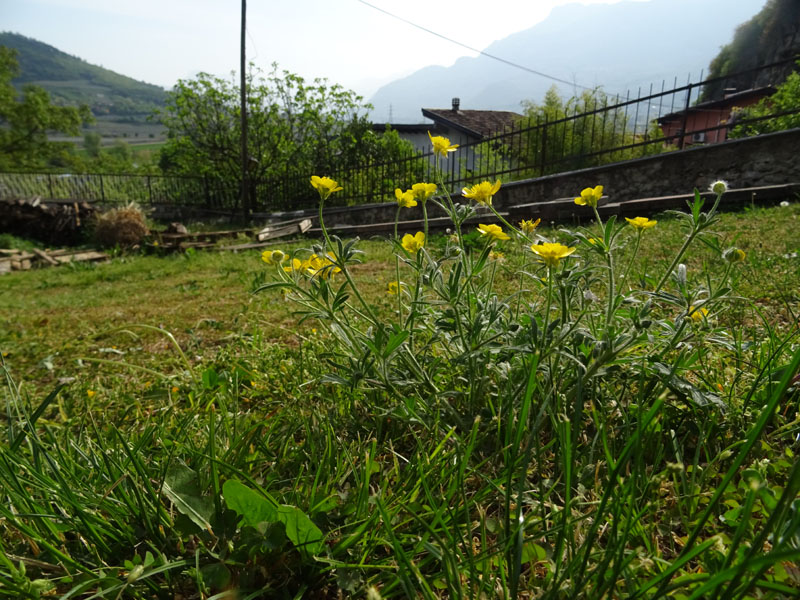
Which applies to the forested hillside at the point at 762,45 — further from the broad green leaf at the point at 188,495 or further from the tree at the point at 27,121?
the tree at the point at 27,121

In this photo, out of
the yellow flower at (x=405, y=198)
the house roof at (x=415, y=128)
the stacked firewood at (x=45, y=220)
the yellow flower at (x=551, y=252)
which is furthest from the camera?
the house roof at (x=415, y=128)

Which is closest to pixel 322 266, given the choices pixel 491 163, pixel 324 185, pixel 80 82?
pixel 324 185

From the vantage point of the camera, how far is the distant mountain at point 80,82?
532 ft

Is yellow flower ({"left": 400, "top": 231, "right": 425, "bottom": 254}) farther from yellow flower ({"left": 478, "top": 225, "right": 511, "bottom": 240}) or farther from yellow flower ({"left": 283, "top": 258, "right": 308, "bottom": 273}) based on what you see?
yellow flower ({"left": 283, "top": 258, "right": 308, "bottom": 273})

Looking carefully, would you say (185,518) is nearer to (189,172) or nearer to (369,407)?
(369,407)

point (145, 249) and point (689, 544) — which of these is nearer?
point (689, 544)

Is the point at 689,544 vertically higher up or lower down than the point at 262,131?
lower down

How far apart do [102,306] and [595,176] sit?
6.97 meters

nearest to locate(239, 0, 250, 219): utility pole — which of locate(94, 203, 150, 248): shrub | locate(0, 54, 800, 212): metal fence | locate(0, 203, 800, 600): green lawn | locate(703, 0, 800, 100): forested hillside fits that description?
locate(0, 54, 800, 212): metal fence

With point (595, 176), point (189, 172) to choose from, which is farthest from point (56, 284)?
point (189, 172)

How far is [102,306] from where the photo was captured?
4.01 meters

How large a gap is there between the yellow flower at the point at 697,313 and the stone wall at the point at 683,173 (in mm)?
5277

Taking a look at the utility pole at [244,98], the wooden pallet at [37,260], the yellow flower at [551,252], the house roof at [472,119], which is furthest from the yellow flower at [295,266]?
the house roof at [472,119]

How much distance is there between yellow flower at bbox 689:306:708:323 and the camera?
0.92m
